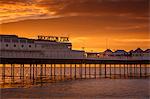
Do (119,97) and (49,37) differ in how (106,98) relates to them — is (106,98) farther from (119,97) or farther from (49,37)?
(49,37)

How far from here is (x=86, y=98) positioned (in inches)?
1738

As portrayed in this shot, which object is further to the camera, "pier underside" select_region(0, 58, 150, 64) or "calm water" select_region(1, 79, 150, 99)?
"pier underside" select_region(0, 58, 150, 64)

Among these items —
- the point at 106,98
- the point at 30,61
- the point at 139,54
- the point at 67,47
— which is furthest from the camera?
the point at 139,54

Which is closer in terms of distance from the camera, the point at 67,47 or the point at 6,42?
the point at 6,42

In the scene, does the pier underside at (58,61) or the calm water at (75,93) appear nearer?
the calm water at (75,93)

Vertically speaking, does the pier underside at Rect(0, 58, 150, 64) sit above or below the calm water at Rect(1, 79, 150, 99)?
above

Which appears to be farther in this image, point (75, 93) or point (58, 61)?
point (58, 61)

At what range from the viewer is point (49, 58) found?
71000 mm

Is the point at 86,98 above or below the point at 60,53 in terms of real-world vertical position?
below

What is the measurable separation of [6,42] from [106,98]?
2996cm

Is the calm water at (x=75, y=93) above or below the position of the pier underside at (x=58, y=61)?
below

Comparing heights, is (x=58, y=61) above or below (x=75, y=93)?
above

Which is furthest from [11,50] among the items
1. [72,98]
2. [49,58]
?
[72,98]

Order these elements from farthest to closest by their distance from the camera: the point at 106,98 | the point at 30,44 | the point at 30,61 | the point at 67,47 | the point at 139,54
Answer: the point at 139,54, the point at 67,47, the point at 30,44, the point at 30,61, the point at 106,98
